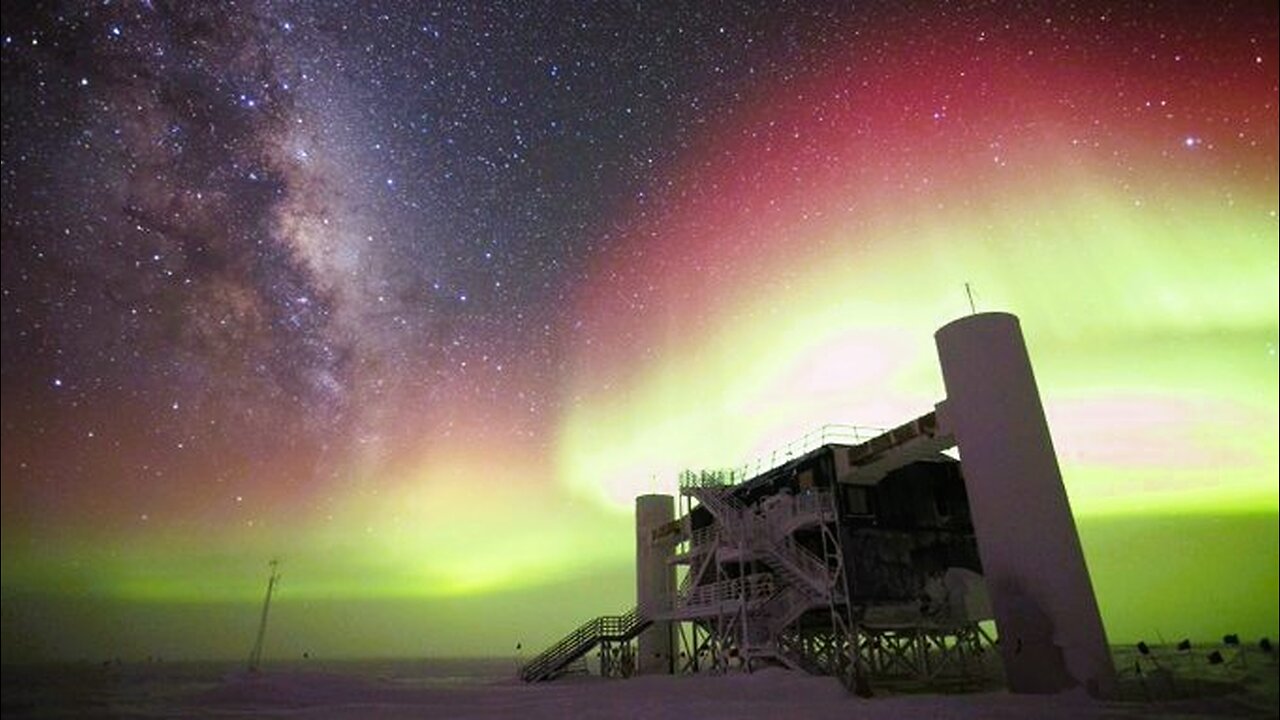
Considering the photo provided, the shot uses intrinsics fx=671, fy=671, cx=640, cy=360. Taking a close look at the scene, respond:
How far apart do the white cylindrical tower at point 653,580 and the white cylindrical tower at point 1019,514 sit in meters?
23.4

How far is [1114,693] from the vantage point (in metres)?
19.6

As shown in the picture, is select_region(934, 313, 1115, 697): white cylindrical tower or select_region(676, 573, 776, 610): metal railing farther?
select_region(676, 573, 776, 610): metal railing

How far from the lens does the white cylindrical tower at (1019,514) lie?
20516mm

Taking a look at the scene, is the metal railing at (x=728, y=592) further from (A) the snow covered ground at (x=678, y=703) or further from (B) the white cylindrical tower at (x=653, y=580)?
(B) the white cylindrical tower at (x=653, y=580)

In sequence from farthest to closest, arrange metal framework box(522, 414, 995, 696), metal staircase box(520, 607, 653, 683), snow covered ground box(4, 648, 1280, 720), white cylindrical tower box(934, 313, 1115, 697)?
metal staircase box(520, 607, 653, 683) < metal framework box(522, 414, 995, 696) < white cylindrical tower box(934, 313, 1115, 697) < snow covered ground box(4, 648, 1280, 720)

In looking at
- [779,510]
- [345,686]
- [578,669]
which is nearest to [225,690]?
[345,686]

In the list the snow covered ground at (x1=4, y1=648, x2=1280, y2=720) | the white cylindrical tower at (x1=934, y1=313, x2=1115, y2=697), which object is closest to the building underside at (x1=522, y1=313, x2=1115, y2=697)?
the white cylindrical tower at (x1=934, y1=313, x2=1115, y2=697)

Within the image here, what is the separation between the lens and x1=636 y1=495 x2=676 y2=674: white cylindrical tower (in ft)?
144

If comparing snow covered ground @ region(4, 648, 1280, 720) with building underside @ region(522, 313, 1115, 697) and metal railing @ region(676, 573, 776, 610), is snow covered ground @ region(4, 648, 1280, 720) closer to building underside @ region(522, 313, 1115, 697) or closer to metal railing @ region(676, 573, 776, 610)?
building underside @ region(522, 313, 1115, 697)

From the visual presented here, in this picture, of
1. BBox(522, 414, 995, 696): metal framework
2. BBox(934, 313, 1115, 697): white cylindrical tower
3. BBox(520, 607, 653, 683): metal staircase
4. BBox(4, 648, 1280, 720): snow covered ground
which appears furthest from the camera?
BBox(520, 607, 653, 683): metal staircase

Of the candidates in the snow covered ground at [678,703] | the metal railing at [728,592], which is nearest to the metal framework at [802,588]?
the metal railing at [728,592]

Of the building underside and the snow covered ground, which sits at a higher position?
the building underside

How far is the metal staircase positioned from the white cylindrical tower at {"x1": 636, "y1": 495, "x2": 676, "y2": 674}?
47.7 inches

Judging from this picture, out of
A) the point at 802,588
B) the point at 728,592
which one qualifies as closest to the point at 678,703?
the point at 802,588
